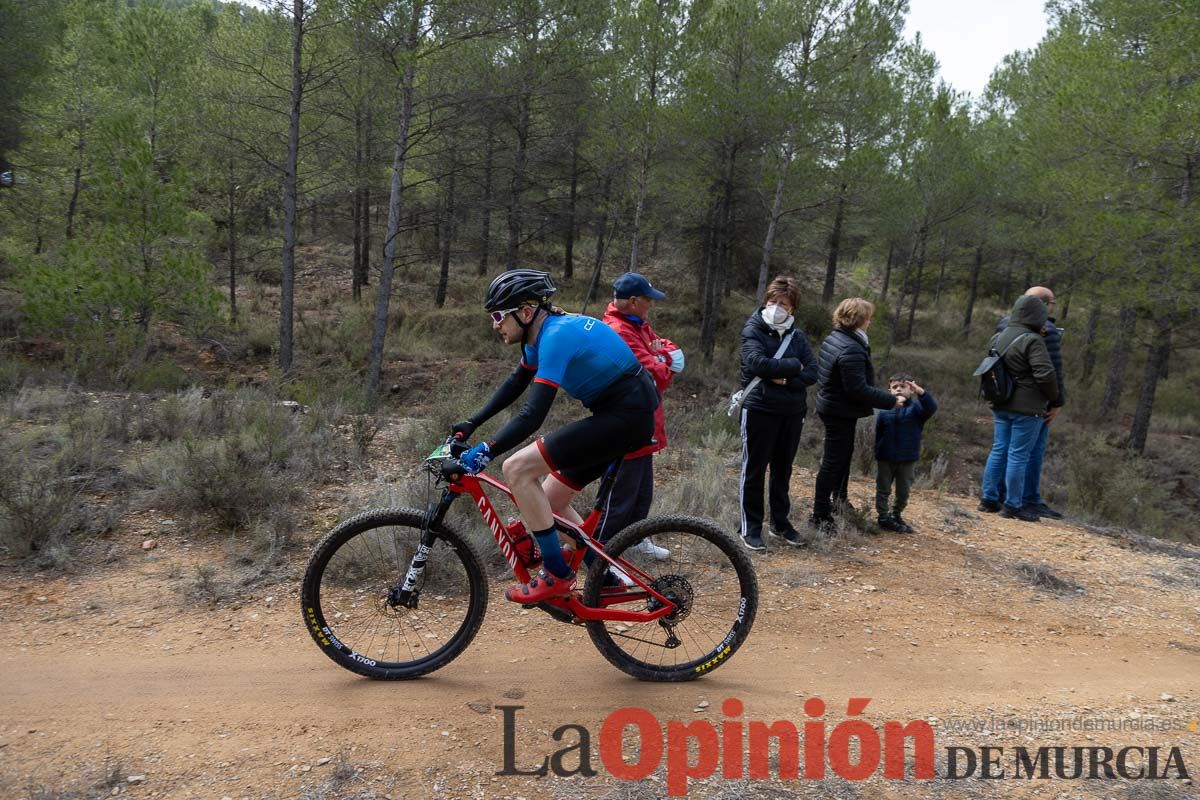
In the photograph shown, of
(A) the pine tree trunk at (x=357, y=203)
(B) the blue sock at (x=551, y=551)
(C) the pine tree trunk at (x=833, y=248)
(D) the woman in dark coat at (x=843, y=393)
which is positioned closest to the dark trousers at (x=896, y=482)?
(D) the woman in dark coat at (x=843, y=393)

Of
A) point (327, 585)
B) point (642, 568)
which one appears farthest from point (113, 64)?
point (642, 568)

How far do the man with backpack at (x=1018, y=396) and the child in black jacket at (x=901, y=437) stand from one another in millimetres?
1641

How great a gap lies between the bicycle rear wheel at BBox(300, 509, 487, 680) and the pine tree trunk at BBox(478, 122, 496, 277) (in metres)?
16.2

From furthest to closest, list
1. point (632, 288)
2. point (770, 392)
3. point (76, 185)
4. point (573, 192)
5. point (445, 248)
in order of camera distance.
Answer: point (445, 248), point (573, 192), point (76, 185), point (770, 392), point (632, 288)

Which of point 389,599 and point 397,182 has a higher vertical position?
point 397,182

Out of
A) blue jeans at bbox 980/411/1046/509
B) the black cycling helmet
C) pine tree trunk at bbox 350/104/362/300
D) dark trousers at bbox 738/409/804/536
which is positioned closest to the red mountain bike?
the black cycling helmet

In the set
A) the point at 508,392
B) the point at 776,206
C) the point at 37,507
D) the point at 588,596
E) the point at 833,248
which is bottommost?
the point at 37,507

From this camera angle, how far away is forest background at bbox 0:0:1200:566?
7355 millimetres

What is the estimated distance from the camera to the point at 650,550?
11.6ft

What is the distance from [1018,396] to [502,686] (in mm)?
6124

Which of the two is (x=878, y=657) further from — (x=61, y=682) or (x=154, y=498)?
A: (x=154, y=498)

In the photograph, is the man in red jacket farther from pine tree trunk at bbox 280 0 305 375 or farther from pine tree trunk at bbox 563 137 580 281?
pine tree trunk at bbox 563 137 580 281

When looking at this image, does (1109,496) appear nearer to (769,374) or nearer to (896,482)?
(896,482)

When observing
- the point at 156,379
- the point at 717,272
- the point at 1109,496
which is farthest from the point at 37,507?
the point at 717,272
